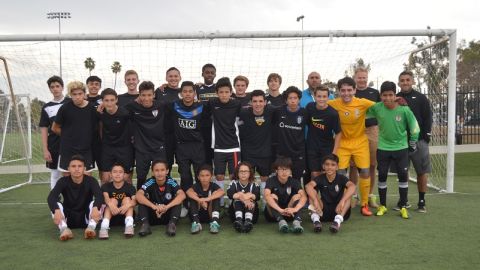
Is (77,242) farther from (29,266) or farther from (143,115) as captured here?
(143,115)

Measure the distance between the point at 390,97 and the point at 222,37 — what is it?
2.72 metres

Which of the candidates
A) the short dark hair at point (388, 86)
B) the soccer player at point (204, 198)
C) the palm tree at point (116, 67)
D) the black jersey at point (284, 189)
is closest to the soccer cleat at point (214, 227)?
the soccer player at point (204, 198)

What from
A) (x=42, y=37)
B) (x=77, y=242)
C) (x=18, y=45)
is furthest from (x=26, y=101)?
(x=77, y=242)

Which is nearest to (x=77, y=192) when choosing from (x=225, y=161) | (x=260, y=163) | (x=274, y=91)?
(x=225, y=161)

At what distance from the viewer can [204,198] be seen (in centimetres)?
480

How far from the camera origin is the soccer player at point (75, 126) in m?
4.93

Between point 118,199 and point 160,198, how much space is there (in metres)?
0.48

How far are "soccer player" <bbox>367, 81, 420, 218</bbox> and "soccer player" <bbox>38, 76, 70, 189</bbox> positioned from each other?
13.3 ft

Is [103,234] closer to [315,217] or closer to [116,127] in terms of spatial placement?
[116,127]

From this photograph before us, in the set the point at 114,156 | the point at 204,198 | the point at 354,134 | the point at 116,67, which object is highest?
the point at 116,67

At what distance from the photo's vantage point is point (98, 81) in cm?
563

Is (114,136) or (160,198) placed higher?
(114,136)

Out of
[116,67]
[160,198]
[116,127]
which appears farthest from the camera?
[116,67]

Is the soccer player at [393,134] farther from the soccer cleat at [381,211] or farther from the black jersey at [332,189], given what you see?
the black jersey at [332,189]
